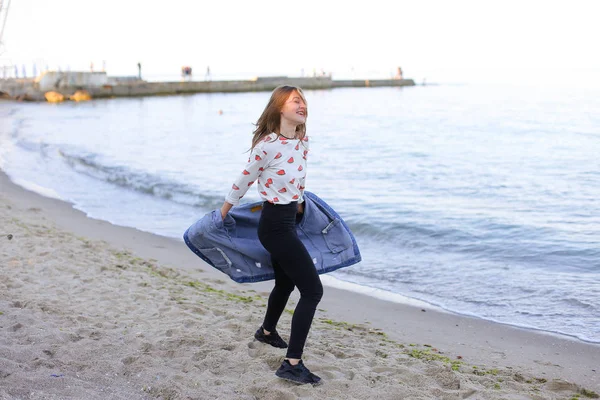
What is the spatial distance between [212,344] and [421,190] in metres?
10.9

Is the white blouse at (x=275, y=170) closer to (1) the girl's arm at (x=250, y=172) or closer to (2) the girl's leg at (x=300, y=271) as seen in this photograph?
(1) the girl's arm at (x=250, y=172)

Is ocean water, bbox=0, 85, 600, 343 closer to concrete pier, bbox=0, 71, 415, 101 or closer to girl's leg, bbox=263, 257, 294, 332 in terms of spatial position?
girl's leg, bbox=263, 257, 294, 332

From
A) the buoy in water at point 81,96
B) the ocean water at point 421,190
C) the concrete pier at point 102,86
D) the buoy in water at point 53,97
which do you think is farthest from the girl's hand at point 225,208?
the concrete pier at point 102,86

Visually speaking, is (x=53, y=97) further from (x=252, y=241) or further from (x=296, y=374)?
(x=296, y=374)

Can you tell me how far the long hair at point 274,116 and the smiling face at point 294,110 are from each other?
21 millimetres

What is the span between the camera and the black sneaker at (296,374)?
3.92 meters

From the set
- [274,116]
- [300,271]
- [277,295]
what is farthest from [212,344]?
[274,116]

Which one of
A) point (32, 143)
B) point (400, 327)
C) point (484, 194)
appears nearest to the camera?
point (400, 327)

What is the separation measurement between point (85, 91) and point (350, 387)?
60050 mm

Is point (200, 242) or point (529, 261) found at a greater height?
point (200, 242)

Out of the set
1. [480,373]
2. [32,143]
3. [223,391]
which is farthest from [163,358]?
[32,143]

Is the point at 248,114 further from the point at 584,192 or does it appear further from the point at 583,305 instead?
the point at 583,305

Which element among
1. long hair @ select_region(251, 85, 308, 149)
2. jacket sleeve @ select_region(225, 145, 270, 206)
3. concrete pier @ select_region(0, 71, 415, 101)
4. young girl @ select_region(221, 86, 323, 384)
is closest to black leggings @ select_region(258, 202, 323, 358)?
young girl @ select_region(221, 86, 323, 384)

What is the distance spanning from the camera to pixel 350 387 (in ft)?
13.0
